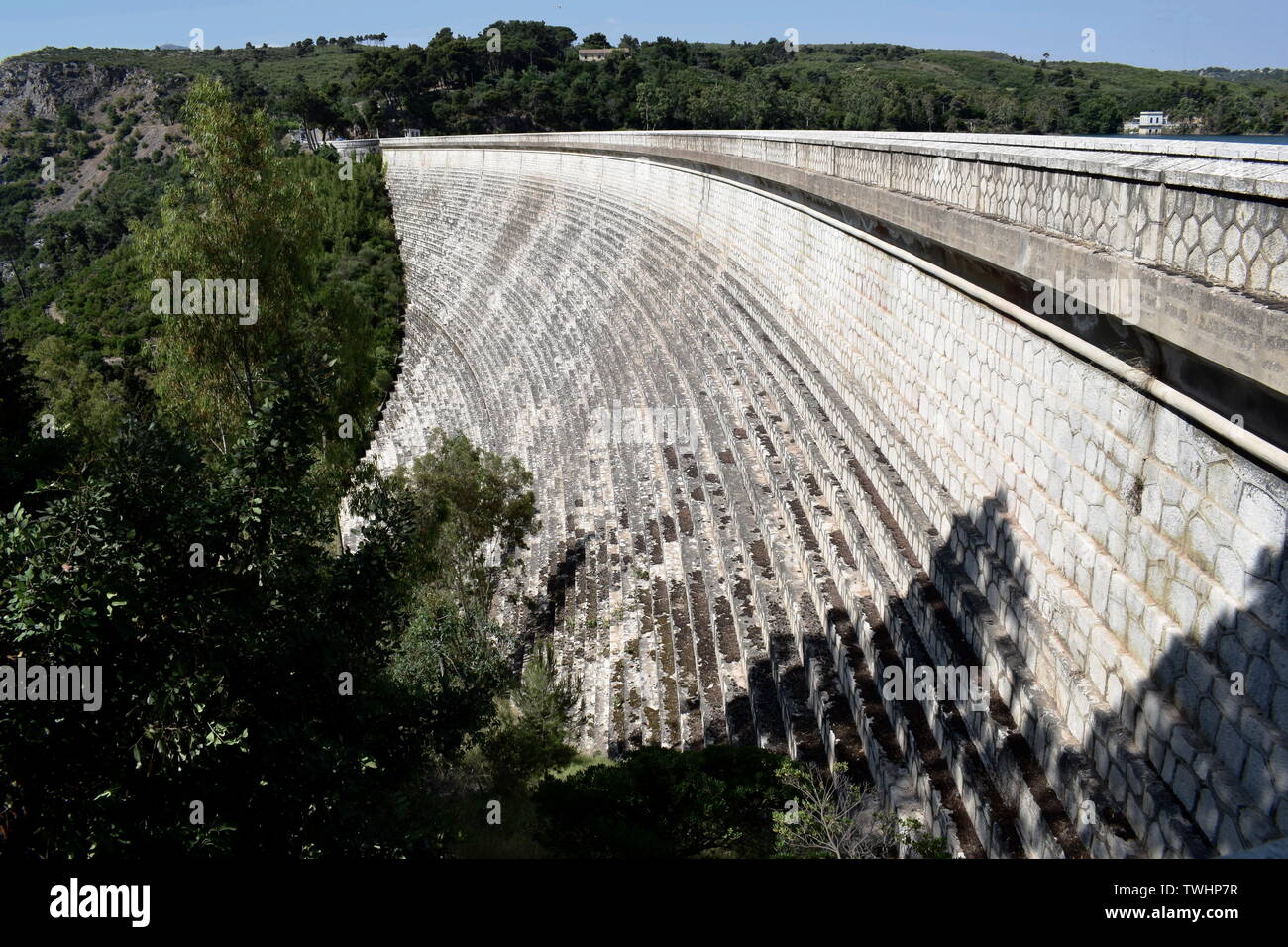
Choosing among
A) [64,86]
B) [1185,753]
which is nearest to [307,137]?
[64,86]

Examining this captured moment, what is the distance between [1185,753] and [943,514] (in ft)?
11.6

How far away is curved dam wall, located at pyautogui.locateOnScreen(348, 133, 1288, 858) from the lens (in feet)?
12.8

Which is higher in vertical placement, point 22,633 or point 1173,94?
point 1173,94

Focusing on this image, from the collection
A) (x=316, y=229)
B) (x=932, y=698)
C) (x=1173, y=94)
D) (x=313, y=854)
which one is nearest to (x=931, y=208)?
(x=932, y=698)

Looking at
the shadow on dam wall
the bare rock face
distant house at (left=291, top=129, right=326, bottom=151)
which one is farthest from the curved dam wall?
the bare rock face

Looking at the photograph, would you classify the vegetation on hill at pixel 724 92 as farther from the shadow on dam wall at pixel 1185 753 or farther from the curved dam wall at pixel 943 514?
the shadow on dam wall at pixel 1185 753

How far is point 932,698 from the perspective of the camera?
598cm

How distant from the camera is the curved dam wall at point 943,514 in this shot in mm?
3893

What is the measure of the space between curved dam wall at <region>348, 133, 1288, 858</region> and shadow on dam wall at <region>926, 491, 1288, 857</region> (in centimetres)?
2

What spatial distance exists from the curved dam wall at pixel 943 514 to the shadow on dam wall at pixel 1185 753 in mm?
17

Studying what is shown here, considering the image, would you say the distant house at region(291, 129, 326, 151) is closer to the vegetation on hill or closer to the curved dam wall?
the vegetation on hill

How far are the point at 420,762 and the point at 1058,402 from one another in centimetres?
504

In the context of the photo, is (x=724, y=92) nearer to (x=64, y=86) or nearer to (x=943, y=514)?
(x=943, y=514)
